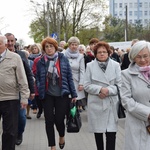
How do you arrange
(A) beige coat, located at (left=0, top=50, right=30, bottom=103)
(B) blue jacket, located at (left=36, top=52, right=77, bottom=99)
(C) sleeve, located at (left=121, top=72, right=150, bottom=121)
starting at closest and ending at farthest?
(C) sleeve, located at (left=121, top=72, right=150, bottom=121) → (A) beige coat, located at (left=0, top=50, right=30, bottom=103) → (B) blue jacket, located at (left=36, top=52, right=77, bottom=99)

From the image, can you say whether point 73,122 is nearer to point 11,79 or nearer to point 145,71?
point 11,79

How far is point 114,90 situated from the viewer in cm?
652

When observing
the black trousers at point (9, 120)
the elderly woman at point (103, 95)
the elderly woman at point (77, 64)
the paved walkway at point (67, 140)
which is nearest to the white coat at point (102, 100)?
the elderly woman at point (103, 95)

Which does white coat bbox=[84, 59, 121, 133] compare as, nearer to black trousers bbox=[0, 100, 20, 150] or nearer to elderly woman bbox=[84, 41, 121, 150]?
elderly woman bbox=[84, 41, 121, 150]

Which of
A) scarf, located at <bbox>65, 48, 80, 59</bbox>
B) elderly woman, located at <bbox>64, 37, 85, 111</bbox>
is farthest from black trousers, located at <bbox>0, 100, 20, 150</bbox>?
scarf, located at <bbox>65, 48, 80, 59</bbox>

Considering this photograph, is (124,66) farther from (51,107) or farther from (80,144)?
(51,107)

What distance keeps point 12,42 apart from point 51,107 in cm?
117

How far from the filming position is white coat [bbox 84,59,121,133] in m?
6.49

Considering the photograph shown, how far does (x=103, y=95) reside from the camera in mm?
6461

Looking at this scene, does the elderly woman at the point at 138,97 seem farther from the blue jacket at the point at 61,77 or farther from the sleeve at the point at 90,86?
the blue jacket at the point at 61,77

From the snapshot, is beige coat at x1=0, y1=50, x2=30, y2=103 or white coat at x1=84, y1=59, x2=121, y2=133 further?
white coat at x1=84, y1=59, x2=121, y2=133

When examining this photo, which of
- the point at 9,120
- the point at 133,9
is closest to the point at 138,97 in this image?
the point at 9,120

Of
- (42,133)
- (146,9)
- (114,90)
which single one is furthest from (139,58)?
(146,9)

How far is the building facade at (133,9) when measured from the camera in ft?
449
